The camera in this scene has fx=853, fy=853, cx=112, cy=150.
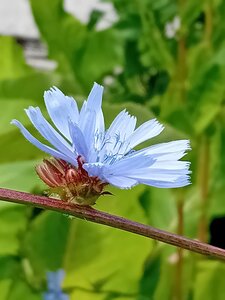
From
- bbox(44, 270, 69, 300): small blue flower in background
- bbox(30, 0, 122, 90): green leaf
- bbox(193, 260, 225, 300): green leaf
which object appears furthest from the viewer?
bbox(30, 0, 122, 90): green leaf

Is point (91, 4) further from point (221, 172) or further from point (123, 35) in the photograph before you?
point (221, 172)

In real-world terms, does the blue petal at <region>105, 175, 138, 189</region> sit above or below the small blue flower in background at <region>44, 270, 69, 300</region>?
below

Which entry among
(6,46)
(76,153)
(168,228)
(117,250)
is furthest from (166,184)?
(6,46)

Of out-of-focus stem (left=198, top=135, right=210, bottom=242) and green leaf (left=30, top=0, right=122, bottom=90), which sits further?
green leaf (left=30, top=0, right=122, bottom=90)

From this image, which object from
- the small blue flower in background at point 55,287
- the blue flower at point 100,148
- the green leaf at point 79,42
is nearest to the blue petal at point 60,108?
the blue flower at point 100,148

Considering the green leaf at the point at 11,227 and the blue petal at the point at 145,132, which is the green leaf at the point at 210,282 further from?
the blue petal at the point at 145,132

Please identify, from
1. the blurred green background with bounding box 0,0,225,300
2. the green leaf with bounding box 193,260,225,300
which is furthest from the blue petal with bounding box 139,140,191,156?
the green leaf with bounding box 193,260,225,300

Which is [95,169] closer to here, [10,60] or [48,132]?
[48,132]

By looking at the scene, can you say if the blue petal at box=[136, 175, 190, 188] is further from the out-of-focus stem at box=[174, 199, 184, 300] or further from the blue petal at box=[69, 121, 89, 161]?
the out-of-focus stem at box=[174, 199, 184, 300]
